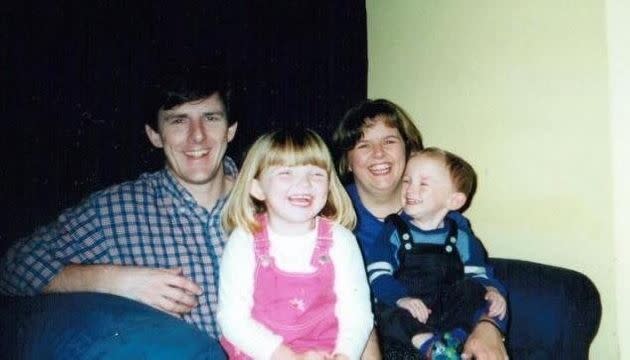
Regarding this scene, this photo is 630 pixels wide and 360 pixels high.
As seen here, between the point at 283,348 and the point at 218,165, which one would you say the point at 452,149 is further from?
the point at 283,348

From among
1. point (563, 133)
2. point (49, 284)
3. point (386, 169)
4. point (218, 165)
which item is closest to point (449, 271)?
point (386, 169)

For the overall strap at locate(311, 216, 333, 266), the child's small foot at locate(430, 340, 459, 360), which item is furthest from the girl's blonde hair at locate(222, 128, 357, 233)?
the child's small foot at locate(430, 340, 459, 360)

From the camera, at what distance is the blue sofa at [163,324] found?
1.02 meters

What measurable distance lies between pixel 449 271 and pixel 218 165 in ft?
2.99

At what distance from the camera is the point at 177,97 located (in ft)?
5.42

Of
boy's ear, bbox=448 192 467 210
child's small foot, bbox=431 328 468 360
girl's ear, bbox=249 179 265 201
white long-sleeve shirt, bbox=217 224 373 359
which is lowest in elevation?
child's small foot, bbox=431 328 468 360

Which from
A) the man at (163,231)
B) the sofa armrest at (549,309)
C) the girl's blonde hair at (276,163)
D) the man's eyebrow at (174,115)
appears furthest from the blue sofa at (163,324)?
the man's eyebrow at (174,115)

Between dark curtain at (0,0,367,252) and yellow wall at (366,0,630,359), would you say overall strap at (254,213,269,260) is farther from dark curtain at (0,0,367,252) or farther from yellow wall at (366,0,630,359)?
yellow wall at (366,0,630,359)

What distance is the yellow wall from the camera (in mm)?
1371

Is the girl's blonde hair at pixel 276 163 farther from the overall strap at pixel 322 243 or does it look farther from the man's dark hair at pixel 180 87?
the man's dark hair at pixel 180 87

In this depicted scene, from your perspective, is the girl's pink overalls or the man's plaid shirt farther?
the man's plaid shirt

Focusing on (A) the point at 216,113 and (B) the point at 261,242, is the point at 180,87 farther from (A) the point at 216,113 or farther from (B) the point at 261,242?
(B) the point at 261,242

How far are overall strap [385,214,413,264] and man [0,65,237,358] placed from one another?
63cm

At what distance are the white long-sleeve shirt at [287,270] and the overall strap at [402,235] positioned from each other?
0.85 feet
